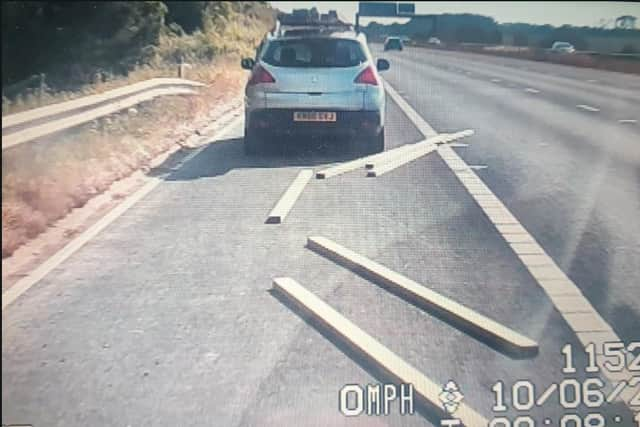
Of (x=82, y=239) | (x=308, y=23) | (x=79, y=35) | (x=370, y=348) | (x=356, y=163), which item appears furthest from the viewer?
(x=356, y=163)

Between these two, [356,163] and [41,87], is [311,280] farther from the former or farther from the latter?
[41,87]

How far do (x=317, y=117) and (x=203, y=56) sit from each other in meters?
0.76

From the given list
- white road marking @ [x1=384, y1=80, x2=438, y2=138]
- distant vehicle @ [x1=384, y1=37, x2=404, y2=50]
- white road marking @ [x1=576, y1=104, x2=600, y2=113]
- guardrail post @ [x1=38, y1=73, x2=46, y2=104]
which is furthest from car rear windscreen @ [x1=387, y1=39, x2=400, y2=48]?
guardrail post @ [x1=38, y1=73, x2=46, y2=104]

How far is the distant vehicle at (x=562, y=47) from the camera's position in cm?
487

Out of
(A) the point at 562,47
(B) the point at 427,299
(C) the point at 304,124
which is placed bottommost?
(B) the point at 427,299

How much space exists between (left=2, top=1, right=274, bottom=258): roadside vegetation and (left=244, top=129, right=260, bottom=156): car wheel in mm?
437

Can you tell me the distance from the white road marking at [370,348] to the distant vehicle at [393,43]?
1.20m

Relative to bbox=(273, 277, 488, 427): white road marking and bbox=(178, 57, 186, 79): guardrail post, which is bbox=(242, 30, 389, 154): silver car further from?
bbox=(273, 277, 488, 427): white road marking

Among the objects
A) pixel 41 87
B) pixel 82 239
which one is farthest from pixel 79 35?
pixel 82 239

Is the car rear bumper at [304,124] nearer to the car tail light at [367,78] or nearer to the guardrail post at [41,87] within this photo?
the car tail light at [367,78]

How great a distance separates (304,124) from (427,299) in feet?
3.35

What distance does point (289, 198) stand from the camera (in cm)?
472

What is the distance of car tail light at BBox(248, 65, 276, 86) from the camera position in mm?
4270

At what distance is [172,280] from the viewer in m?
4.17
